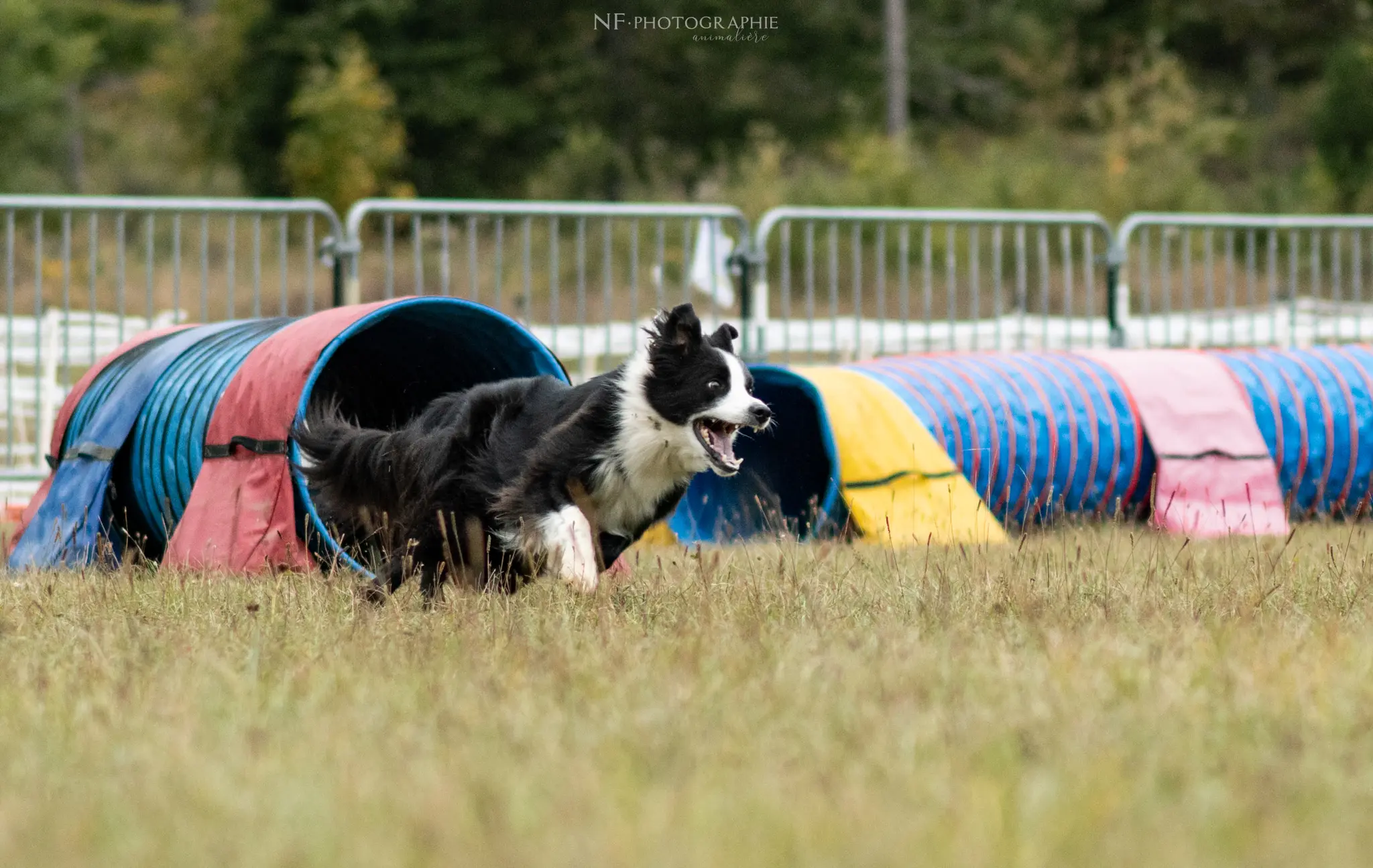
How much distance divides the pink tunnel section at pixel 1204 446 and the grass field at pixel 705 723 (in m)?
2.75

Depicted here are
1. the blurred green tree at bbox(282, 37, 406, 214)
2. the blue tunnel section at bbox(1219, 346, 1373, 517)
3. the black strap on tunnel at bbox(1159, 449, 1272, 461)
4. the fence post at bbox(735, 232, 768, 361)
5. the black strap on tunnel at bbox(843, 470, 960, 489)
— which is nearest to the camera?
the black strap on tunnel at bbox(843, 470, 960, 489)

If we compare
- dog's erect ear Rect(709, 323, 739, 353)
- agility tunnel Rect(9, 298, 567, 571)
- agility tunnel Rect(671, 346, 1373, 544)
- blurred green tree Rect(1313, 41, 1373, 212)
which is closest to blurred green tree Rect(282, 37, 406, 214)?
blurred green tree Rect(1313, 41, 1373, 212)

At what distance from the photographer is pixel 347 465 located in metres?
5.75

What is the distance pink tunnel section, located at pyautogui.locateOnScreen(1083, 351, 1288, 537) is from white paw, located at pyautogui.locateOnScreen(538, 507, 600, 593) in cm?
343

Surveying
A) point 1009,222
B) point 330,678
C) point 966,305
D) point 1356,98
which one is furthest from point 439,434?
point 1356,98

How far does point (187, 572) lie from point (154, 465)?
1244 mm

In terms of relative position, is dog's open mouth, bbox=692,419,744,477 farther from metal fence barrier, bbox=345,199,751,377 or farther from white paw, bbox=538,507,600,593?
metal fence barrier, bbox=345,199,751,377

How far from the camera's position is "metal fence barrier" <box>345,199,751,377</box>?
30.7 ft

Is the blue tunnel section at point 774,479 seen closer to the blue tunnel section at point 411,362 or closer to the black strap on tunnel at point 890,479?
the black strap on tunnel at point 890,479

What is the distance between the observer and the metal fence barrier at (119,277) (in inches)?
357

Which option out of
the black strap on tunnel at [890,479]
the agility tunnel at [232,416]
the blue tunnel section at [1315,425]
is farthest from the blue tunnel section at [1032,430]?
the agility tunnel at [232,416]

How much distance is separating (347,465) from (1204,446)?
425 cm

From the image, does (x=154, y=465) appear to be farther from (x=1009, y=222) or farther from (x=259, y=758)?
(x=1009, y=222)

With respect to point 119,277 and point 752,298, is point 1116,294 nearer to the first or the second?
point 752,298
